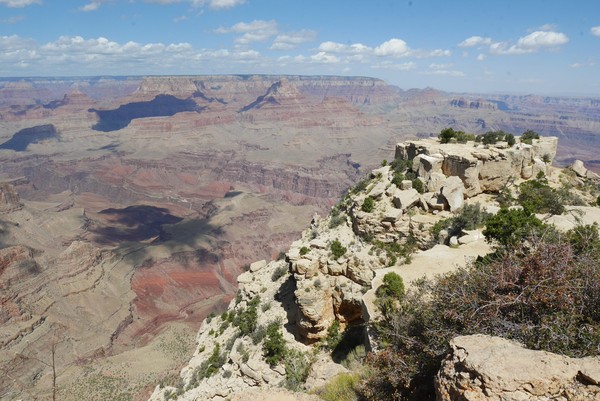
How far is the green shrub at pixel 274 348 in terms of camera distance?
62.1 feet

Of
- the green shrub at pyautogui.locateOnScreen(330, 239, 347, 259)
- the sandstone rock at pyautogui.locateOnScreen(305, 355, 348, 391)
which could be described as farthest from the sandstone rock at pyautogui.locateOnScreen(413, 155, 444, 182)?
the sandstone rock at pyautogui.locateOnScreen(305, 355, 348, 391)

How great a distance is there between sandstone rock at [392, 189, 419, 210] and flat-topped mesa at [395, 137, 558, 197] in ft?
6.58

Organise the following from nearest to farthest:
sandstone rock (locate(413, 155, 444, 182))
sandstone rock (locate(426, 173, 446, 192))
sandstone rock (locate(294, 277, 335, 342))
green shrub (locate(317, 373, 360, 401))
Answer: green shrub (locate(317, 373, 360, 401)) → sandstone rock (locate(294, 277, 335, 342)) → sandstone rock (locate(426, 173, 446, 192)) → sandstone rock (locate(413, 155, 444, 182))

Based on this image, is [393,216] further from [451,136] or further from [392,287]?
[451,136]

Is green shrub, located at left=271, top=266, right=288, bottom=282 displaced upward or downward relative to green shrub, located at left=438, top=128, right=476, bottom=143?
downward

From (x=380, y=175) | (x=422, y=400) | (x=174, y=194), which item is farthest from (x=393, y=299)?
(x=174, y=194)

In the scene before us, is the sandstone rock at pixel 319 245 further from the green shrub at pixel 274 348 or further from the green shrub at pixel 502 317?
the green shrub at pixel 502 317

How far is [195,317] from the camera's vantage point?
71438 mm

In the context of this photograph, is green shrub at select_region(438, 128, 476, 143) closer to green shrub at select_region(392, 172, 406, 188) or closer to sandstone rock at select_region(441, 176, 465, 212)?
green shrub at select_region(392, 172, 406, 188)

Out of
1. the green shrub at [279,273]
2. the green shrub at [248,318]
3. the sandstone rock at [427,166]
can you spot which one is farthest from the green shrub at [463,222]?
the green shrub at [248,318]

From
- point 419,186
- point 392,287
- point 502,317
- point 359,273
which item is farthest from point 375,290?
point 419,186

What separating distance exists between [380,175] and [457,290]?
867 inches

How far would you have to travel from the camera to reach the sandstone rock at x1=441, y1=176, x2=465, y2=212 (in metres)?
25.0

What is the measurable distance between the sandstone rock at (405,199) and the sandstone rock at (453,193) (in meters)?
1.86
